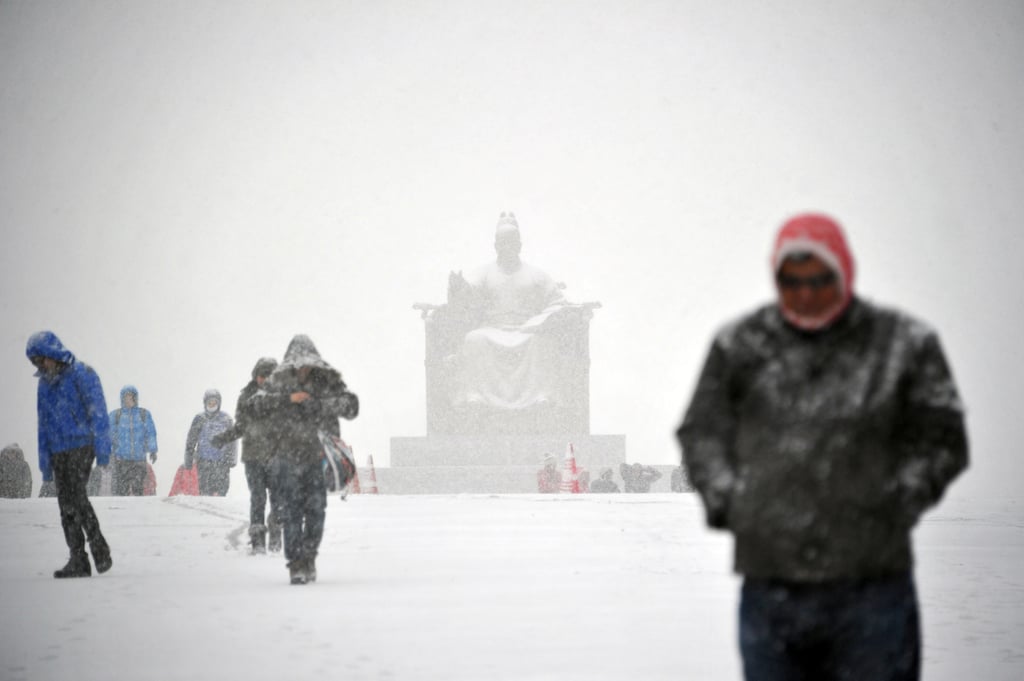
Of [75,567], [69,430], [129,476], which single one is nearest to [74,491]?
[69,430]

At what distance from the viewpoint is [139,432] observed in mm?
16062

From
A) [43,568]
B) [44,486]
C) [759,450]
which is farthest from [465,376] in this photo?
[759,450]

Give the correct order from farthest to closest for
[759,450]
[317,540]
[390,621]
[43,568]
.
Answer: [43,568] → [317,540] → [390,621] → [759,450]

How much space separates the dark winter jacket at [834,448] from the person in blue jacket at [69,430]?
536 centimetres

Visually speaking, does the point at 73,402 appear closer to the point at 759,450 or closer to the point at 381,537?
the point at 381,537

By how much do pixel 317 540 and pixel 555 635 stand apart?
224 cm

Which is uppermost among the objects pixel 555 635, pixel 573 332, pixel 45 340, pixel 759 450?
pixel 573 332

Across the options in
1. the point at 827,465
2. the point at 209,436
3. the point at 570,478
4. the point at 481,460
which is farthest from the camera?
the point at 481,460

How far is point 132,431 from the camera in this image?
52.6 feet

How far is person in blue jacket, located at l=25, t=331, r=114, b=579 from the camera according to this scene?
7523 mm

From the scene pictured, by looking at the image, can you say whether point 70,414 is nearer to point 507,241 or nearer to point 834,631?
point 834,631

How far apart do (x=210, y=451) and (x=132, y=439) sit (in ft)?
3.90

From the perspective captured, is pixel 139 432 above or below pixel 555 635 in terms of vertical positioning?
above

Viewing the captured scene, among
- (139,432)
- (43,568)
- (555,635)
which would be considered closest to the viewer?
(555,635)
